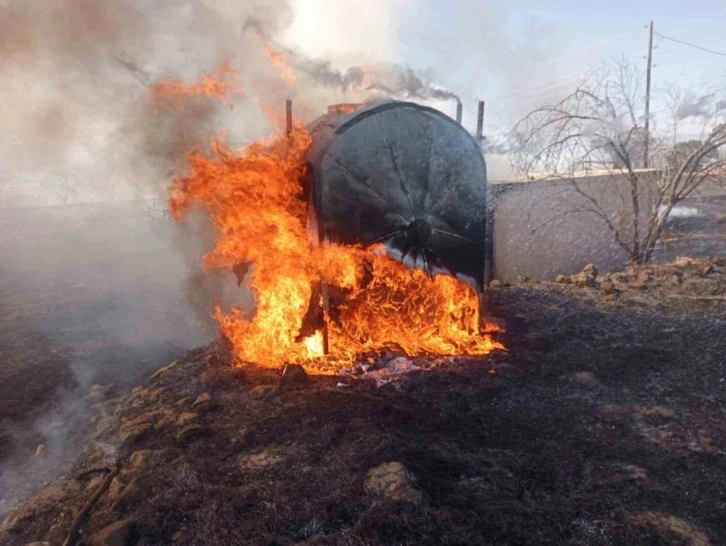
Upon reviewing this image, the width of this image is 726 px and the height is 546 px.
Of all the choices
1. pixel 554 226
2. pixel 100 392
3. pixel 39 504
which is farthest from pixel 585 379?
pixel 554 226

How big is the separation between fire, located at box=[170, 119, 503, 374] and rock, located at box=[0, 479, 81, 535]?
9.04 ft

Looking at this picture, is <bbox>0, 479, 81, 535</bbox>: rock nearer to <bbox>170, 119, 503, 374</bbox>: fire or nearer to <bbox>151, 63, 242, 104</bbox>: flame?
<bbox>170, 119, 503, 374</bbox>: fire

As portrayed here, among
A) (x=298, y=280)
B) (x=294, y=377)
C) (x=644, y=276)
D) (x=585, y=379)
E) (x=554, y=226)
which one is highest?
(x=554, y=226)

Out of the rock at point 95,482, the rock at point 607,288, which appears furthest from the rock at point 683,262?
the rock at point 95,482

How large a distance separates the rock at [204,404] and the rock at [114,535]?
1.98m

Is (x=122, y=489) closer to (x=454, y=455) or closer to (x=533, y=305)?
(x=454, y=455)

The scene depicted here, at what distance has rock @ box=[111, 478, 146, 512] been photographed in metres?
4.25

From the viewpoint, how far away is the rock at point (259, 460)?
4723 millimetres

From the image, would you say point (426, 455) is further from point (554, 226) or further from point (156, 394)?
point (554, 226)

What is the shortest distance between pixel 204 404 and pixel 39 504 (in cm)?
186

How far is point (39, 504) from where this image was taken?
Answer: 4.52m

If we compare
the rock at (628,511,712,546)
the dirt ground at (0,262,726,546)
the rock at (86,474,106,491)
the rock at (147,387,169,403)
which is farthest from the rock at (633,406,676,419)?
the rock at (147,387,169,403)

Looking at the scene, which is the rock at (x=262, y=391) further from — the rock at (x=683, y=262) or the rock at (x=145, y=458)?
the rock at (x=683, y=262)

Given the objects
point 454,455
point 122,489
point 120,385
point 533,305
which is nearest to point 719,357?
point 533,305
